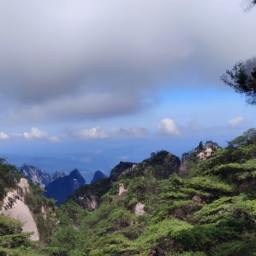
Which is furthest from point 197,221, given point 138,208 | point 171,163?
point 171,163

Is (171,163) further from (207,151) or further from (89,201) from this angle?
(89,201)

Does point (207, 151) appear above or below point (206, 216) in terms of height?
above

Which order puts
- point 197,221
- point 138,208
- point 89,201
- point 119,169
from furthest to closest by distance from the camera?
point 119,169 → point 89,201 → point 138,208 → point 197,221

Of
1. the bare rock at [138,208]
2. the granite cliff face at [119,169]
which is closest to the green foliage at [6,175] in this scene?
the bare rock at [138,208]

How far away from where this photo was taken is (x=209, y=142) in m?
60.9

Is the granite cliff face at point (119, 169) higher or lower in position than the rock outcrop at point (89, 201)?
higher

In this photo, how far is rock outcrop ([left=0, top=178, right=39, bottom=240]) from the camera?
101ft

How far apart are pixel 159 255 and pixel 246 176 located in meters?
6.53

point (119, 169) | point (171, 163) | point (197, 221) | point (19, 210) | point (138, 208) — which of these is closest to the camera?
point (197, 221)

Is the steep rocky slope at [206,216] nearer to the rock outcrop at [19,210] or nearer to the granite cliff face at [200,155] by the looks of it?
the rock outcrop at [19,210]

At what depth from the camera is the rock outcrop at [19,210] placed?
101 ft

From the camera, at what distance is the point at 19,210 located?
32.1m

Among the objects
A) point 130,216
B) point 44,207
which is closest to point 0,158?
point 44,207

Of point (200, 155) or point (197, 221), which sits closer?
point (197, 221)
